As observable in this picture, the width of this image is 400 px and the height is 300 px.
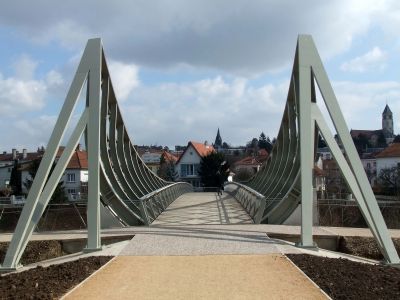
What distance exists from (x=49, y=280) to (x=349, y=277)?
4.43 metres

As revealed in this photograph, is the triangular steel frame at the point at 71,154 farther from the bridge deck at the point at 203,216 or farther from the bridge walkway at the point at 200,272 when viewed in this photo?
the bridge deck at the point at 203,216

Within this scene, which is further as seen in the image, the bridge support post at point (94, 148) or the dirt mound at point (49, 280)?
the bridge support post at point (94, 148)

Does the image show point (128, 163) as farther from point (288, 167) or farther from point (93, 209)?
point (93, 209)

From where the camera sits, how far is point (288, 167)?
18.5m

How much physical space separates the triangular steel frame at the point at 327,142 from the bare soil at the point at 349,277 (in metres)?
1.54

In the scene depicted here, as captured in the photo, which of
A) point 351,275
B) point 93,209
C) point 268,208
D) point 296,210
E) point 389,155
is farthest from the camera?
point 389,155

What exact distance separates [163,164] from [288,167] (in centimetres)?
6027

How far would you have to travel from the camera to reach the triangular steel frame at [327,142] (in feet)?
34.1

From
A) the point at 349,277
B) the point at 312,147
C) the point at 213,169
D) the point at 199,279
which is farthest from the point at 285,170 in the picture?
the point at 213,169

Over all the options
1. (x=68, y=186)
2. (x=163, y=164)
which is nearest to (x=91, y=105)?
(x=68, y=186)

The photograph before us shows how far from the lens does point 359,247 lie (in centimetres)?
1241

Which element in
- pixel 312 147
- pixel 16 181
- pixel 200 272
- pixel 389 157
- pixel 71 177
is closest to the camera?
pixel 200 272

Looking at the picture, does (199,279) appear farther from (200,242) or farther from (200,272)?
(200,242)

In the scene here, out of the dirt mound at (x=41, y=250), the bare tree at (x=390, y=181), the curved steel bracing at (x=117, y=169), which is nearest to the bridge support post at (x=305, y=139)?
the curved steel bracing at (x=117, y=169)
